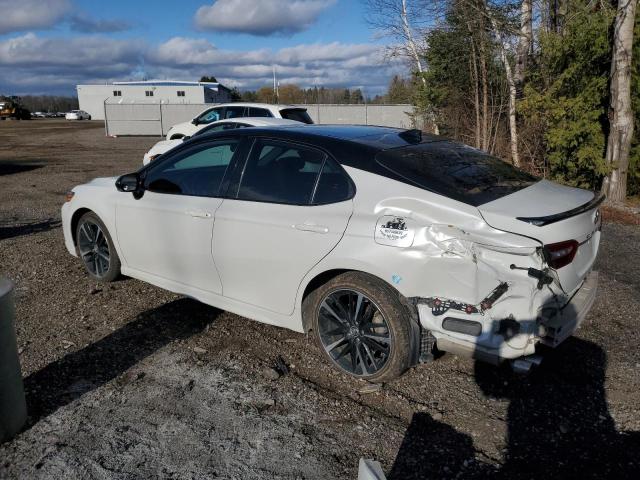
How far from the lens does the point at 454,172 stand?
12.3ft

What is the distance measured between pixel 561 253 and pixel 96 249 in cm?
424

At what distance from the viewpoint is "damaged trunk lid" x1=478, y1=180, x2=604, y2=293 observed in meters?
3.21

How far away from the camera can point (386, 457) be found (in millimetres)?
2990

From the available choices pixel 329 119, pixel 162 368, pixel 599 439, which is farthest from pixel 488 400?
pixel 329 119

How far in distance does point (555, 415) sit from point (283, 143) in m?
2.56

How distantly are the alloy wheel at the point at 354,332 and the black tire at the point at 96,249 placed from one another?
8.12ft

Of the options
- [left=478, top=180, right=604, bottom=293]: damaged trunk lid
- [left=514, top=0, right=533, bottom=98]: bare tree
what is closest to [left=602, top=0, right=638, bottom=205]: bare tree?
[left=514, top=0, right=533, bottom=98]: bare tree

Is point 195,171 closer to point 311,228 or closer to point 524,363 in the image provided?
point 311,228

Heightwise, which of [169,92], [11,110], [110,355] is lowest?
[110,355]

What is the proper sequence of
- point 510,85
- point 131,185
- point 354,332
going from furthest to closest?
point 510,85 → point 131,185 → point 354,332

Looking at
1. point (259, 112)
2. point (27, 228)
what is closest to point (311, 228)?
point (27, 228)

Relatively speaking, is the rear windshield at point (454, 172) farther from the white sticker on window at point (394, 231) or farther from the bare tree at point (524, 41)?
the bare tree at point (524, 41)

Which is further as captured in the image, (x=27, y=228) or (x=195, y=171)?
(x=27, y=228)

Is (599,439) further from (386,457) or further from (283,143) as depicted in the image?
(283,143)
